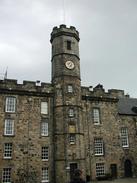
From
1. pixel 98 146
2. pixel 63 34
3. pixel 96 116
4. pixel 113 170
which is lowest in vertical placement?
pixel 113 170

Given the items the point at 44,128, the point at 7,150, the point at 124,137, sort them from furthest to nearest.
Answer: the point at 124,137 → the point at 44,128 → the point at 7,150

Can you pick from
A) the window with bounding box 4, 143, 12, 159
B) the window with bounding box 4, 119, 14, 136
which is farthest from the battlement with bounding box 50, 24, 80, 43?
the window with bounding box 4, 143, 12, 159

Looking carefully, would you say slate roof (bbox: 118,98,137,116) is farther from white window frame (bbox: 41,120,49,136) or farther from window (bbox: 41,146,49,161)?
window (bbox: 41,146,49,161)

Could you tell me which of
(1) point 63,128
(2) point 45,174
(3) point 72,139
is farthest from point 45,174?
(1) point 63,128

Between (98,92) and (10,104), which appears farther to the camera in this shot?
(98,92)

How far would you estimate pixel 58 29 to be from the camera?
109ft

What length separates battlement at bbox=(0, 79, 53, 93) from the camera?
29500 millimetres

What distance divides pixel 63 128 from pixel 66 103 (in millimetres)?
3053

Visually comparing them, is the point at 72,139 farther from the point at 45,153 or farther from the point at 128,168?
the point at 128,168

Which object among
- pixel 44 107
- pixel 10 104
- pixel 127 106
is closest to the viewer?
pixel 10 104

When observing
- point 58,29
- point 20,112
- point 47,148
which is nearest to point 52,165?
point 47,148

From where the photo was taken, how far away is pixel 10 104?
29266 mm

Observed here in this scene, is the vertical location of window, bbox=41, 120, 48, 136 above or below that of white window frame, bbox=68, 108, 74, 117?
below

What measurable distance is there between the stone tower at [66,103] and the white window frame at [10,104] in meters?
4.96
